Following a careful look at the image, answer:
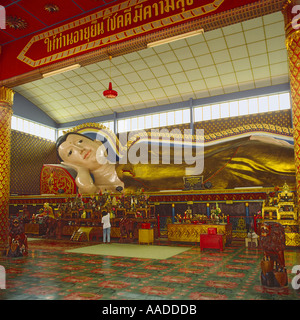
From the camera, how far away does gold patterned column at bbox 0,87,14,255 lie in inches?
302

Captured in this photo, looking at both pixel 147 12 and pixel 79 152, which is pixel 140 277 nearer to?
pixel 147 12

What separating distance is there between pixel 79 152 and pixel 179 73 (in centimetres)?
593

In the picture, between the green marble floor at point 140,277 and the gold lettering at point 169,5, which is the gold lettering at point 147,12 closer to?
the gold lettering at point 169,5

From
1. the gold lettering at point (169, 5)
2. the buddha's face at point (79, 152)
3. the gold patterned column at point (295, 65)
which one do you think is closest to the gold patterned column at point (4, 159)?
the buddha's face at point (79, 152)

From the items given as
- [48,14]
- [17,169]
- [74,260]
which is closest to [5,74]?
[48,14]

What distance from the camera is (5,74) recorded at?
796cm

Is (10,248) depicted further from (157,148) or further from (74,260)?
(157,148)

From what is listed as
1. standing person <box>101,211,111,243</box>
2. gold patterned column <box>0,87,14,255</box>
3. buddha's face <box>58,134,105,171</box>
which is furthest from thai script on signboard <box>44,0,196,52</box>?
buddha's face <box>58,134,105,171</box>

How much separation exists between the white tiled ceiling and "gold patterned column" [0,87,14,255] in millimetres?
6527

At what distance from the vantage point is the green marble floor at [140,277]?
3.37 metres

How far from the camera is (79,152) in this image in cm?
1173

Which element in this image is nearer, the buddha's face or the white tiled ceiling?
the white tiled ceiling

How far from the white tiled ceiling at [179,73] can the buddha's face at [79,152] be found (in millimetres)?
4227

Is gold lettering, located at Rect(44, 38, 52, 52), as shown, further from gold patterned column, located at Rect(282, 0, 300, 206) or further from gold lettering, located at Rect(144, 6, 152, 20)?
gold patterned column, located at Rect(282, 0, 300, 206)
